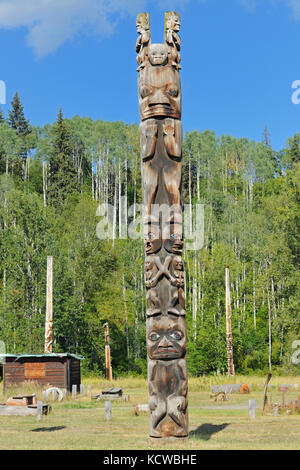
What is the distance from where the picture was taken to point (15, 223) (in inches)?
1934

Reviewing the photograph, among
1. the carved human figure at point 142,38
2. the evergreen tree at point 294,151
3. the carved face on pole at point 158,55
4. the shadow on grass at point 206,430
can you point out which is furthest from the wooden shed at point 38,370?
the evergreen tree at point 294,151

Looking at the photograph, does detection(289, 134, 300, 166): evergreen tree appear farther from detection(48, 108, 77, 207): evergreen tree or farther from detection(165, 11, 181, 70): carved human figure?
detection(165, 11, 181, 70): carved human figure

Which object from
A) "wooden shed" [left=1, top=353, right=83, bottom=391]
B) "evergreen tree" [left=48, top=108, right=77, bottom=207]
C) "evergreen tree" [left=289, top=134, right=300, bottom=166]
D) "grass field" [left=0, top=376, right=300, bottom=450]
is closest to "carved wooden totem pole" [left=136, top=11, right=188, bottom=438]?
"grass field" [left=0, top=376, right=300, bottom=450]

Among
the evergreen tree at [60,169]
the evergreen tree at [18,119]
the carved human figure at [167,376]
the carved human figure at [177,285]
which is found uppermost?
the evergreen tree at [18,119]

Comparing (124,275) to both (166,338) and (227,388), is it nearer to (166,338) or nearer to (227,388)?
(227,388)

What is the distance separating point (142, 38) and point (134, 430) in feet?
34.6

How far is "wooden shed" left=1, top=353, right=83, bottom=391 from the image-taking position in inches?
1193

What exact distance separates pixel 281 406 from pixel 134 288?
35725 millimetres

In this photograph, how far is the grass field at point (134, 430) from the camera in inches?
504

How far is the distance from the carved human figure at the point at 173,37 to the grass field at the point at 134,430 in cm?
901

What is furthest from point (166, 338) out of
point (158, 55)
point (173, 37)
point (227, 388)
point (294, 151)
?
point (294, 151)

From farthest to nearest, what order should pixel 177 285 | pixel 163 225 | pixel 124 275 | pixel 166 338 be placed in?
pixel 124 275
pixel 163 225
pixel 177 285
pixel 166 338

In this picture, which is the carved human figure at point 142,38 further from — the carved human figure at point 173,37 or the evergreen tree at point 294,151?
the evergreen tree at point 294,151

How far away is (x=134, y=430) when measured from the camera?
15609 millimetres
